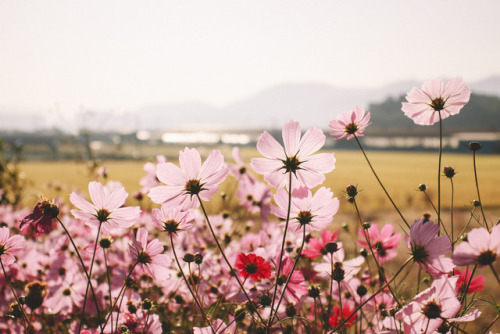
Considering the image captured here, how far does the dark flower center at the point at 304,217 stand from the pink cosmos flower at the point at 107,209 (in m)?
0.27

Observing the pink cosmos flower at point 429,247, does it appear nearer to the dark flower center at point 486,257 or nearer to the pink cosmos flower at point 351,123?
the dark flower center at point 486,257

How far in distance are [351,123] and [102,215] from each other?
0.49 m

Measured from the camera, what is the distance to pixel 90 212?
68 cm

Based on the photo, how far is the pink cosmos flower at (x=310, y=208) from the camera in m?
0.66

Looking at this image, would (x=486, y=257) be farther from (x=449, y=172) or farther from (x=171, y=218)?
(x=171, y=218)

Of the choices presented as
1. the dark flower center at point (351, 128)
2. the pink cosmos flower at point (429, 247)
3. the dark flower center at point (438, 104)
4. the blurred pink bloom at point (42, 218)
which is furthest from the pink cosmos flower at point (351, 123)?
the blurred pink bloom at point (42, 218)

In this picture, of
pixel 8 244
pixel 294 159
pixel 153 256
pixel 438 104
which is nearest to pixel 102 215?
pixel 153 256

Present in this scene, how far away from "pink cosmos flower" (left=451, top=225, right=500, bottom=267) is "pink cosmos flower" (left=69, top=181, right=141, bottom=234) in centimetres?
47

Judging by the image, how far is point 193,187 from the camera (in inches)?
24.9

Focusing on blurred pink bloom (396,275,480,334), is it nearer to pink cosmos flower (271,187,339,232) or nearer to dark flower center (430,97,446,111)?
pink cosmos flower (271,187,339,232)

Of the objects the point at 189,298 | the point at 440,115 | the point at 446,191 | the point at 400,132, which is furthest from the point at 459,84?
the point at 400,132

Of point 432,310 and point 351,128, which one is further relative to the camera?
point 351,128

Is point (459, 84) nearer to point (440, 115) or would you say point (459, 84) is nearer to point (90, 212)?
point (440, 115)

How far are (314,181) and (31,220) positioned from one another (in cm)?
45
